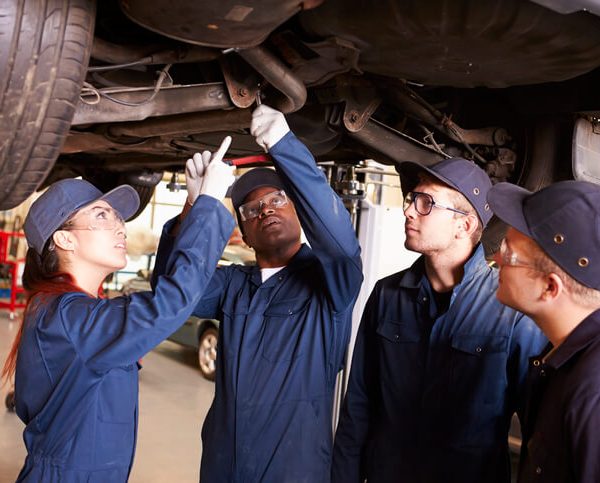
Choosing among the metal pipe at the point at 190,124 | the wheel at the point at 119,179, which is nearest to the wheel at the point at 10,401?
the wheel at the point at 119,179

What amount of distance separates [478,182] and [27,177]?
1.16 metres

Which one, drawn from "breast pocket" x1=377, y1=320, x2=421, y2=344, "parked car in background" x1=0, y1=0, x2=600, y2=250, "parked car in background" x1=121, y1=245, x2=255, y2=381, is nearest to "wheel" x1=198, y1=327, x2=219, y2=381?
"parked car in background" x1=121, y1=245, x2=255, y2=381

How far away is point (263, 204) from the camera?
2160 mm

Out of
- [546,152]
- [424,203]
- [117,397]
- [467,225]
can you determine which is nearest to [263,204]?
[424,203]

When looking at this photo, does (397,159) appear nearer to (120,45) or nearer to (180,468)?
(120,45)

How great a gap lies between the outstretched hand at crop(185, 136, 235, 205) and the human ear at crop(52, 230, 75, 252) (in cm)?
33

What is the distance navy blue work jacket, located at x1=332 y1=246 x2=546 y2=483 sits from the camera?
1.74m

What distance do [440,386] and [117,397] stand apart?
79 cm

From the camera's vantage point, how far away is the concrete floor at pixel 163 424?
438cm

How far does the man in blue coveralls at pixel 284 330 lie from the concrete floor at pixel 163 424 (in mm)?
2489

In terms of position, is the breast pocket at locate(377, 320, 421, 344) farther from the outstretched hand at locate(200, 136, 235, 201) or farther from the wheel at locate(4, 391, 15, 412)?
the wheel at locate(4, 391, 15, 412)

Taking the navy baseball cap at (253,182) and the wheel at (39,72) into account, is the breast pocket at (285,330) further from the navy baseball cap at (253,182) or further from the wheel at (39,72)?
the wheel at (39,72)

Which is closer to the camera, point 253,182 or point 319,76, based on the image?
point 319,76

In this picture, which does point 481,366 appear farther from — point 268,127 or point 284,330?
point 268,127
